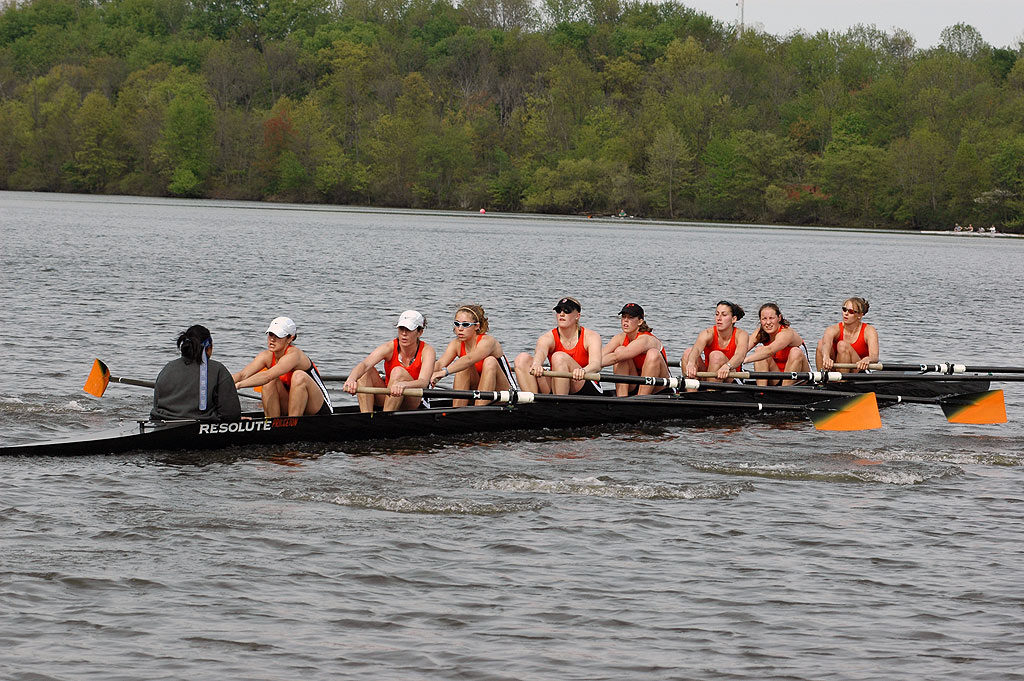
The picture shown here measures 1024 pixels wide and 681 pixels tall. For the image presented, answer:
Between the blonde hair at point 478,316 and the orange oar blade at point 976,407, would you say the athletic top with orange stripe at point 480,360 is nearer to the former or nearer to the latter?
the blonde hair at point 478,316

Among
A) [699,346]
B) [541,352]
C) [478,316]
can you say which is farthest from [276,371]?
[699,346]

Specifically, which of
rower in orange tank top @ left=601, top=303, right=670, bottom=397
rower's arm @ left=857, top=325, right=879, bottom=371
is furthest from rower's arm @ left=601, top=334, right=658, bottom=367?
rower's arm @ left=857, top=325, right=879, bottom=371

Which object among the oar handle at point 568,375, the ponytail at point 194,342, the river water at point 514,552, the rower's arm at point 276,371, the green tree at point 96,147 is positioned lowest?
the river water at point 514,552

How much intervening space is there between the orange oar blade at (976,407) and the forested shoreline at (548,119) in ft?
320

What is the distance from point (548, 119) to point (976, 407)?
123196mm

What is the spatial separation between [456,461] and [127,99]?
14094 centimetres

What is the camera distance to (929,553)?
11141 millimetres

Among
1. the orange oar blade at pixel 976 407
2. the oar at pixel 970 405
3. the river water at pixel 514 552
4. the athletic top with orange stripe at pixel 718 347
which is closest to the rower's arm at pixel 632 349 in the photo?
the river water at pixel 514 552

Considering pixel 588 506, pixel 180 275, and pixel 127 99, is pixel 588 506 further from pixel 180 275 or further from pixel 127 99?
pixel 127 99

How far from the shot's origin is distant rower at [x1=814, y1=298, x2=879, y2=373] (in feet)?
60.9

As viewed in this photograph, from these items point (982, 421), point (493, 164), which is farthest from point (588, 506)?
point (493, 164)

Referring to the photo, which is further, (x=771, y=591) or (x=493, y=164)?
(x=493, y=164)

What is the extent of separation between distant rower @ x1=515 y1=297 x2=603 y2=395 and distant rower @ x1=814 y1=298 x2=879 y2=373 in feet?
14.0

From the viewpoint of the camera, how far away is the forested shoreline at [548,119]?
119 meters
